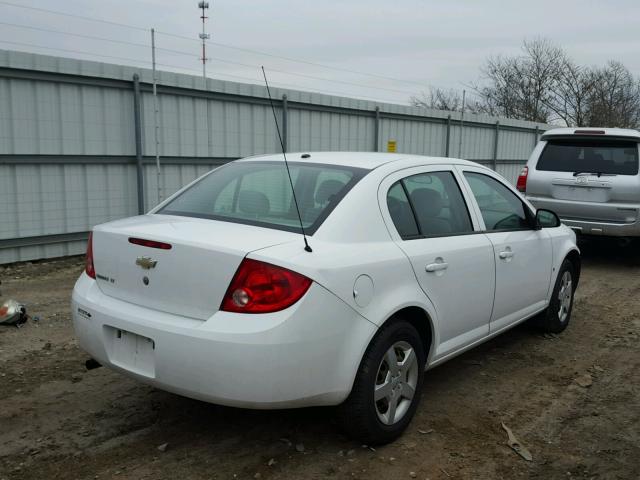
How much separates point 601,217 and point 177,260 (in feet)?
23.2

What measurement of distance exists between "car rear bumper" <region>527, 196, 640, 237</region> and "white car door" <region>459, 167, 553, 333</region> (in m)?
3.85

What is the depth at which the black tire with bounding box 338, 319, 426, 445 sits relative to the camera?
310cm

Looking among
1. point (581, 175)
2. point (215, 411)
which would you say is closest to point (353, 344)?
point (215, 411)

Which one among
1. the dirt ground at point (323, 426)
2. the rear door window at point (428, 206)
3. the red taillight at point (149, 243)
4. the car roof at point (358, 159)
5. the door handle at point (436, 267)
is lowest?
the dirt ground at point (323, 426)

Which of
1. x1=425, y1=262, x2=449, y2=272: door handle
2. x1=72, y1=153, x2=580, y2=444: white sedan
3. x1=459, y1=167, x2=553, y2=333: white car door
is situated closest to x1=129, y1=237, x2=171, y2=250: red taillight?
x1=72, y1=153, x2=580, y2=444: white sedan

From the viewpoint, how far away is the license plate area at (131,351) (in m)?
2.99

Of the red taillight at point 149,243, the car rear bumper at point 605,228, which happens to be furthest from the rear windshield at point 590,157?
the red taillight at point 149,243

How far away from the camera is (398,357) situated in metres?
3.38

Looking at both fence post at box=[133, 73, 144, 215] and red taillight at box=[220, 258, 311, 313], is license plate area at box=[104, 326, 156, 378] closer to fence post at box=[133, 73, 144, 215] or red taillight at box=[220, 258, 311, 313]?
red taillight at box=[220, 258, 311, 313]

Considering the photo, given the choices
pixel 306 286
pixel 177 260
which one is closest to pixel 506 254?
pixel 306 286

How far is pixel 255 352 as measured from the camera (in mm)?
2729

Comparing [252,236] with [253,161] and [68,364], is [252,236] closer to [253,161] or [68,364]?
[253,161]

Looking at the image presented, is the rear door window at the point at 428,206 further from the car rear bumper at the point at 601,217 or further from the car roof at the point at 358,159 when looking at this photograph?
the car rear bumper at the point at 601,217

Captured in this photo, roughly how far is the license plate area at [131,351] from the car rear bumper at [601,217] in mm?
7092
